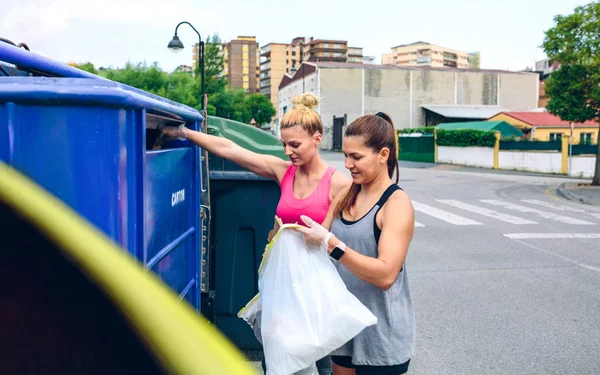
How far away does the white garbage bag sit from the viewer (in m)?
2.37

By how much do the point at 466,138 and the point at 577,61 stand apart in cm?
1508

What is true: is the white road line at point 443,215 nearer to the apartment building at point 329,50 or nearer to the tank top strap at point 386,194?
the tank top strap at point 386,194

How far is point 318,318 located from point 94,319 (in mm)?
1405

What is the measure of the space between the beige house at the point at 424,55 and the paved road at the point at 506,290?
13866 cm

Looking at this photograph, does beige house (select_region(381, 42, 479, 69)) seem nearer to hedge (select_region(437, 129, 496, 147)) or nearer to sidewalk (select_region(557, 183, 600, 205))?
hedge (select_region(437, 129, 496, 147))

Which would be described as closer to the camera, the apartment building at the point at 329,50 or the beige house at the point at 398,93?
the beige house at the point at 398,93

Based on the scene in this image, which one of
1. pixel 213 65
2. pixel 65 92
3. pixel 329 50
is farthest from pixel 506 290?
pixel 329 50

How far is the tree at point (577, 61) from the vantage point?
59.9ft

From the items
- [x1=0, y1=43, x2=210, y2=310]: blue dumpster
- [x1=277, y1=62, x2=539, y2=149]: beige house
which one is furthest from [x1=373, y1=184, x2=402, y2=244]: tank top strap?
[x1=277, y1=62, x2=539, y2=149]: beige house

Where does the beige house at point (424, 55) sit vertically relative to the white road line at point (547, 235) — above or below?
above

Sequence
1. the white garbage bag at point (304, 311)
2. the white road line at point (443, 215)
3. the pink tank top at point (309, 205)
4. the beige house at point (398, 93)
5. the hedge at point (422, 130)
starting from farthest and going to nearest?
the beige house at point (398, 93) < the hedge at point (422, 130) < the white road line at point (443, 215) < the pink tank top at point (309, 205) < the white garbage bag at point (304, 311)

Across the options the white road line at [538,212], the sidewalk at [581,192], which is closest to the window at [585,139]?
the sidewalk at [581,192]

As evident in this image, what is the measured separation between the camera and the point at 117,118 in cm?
236

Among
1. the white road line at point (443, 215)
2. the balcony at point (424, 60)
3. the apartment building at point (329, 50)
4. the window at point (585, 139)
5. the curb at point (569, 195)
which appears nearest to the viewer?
the white road line at point (443, 215)
